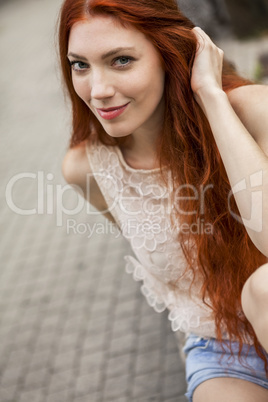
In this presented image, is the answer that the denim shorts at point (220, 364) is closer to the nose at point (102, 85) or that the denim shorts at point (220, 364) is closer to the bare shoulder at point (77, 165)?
the bare shoulder at point (77, 165)

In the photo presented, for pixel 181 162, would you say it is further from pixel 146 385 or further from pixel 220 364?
pixel 146 385

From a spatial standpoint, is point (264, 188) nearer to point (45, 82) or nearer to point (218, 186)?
point (218, 186)

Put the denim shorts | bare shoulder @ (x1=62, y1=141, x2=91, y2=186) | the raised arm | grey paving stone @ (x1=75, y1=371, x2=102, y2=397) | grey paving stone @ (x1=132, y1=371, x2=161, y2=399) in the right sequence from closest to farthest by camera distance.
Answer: the raised arm → the denim shorts → bare shoulder @ (x1=62, y1=141, x2=91, y2=186) → grey paving stone @ (x1=132, y1=371, x2=161, y2=399) → grey paving stone @ (x1=75, y1=371, x2=102, y2=397)

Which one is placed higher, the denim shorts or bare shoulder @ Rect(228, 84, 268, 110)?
bare shoulder @ Rect(228, 84, 268, 110)

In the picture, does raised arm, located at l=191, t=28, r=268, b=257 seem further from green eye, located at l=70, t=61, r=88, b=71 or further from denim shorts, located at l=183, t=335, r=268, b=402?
denim shorts, located at l=183, t=335, r=268, b=402

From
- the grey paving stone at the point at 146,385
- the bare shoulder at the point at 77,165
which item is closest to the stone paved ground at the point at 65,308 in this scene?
the grey paving stone at the point at 146,385

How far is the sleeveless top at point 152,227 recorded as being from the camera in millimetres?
2385

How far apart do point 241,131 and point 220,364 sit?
0.99m

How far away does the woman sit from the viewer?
197 centimetres

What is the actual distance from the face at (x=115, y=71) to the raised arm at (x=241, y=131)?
0.19m

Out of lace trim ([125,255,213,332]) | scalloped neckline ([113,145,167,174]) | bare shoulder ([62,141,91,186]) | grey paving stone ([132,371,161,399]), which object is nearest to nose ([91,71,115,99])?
scalloped neckline ([113,145,167,174])

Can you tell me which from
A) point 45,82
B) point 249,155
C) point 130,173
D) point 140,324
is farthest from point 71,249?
point 45,82

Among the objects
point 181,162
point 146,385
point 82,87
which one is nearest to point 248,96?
point 181,162

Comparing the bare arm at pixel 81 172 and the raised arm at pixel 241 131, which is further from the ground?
the raised arm at pixel 241 131
